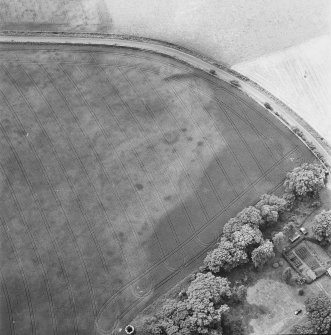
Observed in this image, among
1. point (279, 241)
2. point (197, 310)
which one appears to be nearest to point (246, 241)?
point (279, 241)

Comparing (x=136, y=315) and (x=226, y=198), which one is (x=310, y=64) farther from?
(x=136, y=315)

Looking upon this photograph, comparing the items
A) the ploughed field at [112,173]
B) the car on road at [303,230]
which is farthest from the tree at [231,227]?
the car on road at [303,230]

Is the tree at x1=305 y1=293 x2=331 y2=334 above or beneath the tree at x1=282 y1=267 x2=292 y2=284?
beneath

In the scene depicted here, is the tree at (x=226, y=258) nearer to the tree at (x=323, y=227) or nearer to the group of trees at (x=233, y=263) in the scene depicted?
the group of trees at (x=233, y=263)

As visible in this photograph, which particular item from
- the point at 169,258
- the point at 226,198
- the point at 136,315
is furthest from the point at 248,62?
the point at 136,315

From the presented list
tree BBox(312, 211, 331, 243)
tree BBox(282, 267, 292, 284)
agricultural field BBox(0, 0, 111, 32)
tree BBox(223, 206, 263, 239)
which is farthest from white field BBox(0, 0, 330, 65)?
tree BBox(282, 267, 292, 284)

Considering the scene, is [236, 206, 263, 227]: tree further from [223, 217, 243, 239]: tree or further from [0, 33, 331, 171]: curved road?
[0, 33, 331, 171]: curved road
